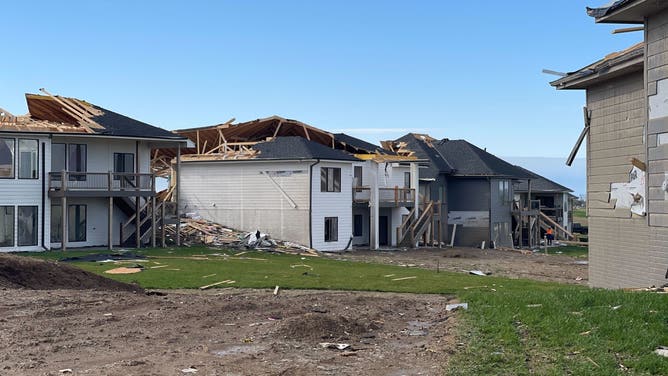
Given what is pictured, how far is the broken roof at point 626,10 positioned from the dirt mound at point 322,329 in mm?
7229

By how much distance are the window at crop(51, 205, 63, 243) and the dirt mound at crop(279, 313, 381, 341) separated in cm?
2708

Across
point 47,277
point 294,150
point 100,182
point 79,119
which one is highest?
point 79,119

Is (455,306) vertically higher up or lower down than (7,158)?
lower down

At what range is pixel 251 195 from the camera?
47281mm

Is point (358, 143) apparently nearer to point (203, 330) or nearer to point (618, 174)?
point (618, 174)

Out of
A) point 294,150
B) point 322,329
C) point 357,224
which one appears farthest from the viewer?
point 357,224

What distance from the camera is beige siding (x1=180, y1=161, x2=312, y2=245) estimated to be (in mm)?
45562

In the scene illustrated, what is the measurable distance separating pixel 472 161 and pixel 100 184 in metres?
32.8

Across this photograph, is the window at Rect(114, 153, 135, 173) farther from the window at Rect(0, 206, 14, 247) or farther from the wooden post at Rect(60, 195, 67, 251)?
the window at Rect(0, 206, 14, 247)

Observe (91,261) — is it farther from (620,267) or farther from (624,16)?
(624,16)

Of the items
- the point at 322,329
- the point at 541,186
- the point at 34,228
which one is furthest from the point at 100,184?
the point at 541,186

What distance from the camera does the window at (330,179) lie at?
46.1m

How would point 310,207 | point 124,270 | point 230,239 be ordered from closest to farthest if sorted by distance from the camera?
point 124,270
point 230,239
point 310,207

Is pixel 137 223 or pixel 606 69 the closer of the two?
pixel 606 69
